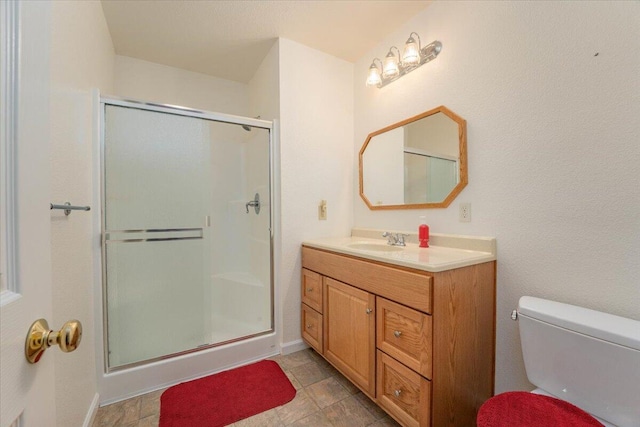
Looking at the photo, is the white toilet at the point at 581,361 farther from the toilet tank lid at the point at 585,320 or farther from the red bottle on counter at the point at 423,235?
the red bottle on counter at the point at 423,235

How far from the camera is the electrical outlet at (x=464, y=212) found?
58.6 inches

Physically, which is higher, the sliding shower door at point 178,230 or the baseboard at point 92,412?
the sliding shower door at point 178,230

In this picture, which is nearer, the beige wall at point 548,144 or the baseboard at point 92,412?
the beige wall at point 548,144

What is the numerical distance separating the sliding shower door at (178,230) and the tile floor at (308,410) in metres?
0.24

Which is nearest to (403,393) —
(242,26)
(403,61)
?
(403,61)

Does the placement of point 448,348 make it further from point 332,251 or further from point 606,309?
point 332,251

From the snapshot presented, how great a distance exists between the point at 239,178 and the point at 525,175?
188cm

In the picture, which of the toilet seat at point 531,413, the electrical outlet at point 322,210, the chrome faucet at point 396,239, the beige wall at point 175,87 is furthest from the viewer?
the beige wall at point 175,87

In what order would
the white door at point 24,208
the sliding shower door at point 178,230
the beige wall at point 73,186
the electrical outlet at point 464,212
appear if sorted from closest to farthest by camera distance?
the white door at point 24,208
the beige wall at point 73,186
the electrical outlet at point 464,212
the sliding shower door at point 178,230

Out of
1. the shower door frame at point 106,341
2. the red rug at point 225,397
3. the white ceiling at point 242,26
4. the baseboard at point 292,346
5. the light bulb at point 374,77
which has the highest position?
the white ceiling at point 242,26

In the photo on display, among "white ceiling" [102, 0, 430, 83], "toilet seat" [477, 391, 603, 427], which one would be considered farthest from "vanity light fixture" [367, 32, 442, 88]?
"toilet seat" [477, 391, 603, 427]

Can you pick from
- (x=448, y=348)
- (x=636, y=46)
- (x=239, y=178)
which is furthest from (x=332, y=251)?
(x=636, y=46)

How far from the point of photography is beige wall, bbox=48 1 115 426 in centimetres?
98

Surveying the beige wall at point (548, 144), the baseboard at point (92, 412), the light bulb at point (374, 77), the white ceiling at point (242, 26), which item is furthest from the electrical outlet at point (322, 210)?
the baseboard at point (92, 412)
